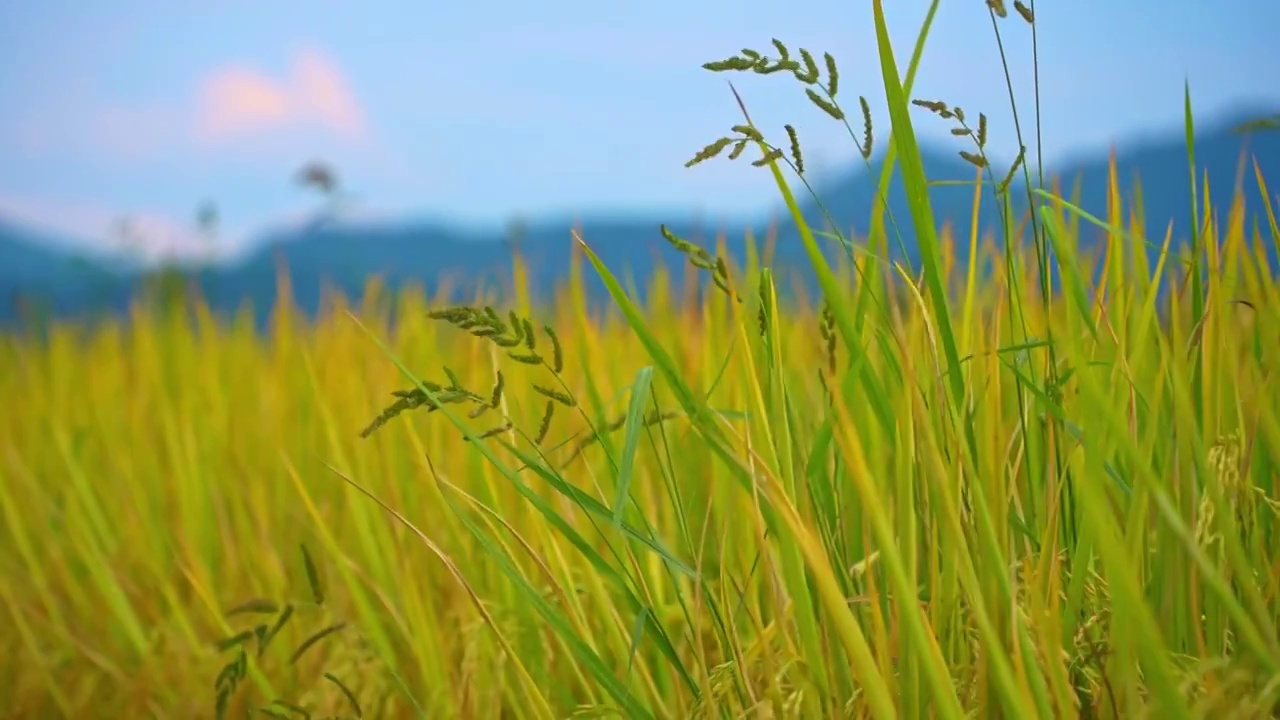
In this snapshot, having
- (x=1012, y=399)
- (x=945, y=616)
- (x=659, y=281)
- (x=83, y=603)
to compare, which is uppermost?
(x=659, y=281)

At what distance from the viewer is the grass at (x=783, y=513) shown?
776 mm

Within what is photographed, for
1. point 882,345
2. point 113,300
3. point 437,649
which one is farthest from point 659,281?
point 113,300

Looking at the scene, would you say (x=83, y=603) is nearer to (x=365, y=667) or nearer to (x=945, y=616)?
(x=365, y=667)

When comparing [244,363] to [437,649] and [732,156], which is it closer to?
[437,649]

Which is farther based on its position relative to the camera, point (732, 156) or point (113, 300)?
point (113, 300)

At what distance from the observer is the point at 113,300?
16.5 feet

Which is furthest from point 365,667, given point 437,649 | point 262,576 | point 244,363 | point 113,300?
point 113,300

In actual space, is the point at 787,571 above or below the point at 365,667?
above

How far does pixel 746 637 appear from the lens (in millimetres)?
1284

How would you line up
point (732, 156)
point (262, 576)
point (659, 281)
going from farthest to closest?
1. point (659, 281)
2. point (262, 576)
3. point (732, 156)

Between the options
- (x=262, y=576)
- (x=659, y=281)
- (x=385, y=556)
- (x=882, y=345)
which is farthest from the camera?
(x=659, y=281)

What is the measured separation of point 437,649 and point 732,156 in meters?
0.80

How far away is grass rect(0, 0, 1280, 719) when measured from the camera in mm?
776

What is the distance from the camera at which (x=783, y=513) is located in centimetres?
70
